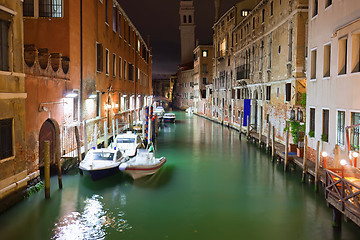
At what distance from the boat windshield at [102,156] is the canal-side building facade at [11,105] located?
370cm

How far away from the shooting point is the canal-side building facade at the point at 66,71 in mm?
11508

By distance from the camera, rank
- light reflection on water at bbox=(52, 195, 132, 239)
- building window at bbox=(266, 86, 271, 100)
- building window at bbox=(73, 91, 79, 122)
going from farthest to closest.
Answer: building window at bbox=(266, 86, 271, 100) < building window at bbox=(73, 91, 79, 122) < light reflection on water at bbox=(52, 195, 132, 239)

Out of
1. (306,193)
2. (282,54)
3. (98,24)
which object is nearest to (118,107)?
(98,24)

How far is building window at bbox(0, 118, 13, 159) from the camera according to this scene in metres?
9.05

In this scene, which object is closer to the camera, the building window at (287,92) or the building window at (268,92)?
the building window at (287,92)

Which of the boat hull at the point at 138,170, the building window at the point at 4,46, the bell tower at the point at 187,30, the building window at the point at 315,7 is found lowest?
the boat hull at the point at 138,170

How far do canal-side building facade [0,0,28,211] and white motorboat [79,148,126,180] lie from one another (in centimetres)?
294

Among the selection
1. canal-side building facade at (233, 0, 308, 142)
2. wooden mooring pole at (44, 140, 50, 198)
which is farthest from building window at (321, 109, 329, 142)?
wooden mooring pole at (44, 140, 50, 198)

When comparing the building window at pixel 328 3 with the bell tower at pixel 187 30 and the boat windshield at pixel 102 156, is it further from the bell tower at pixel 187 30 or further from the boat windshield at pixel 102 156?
the bell tower at pixel 187 30

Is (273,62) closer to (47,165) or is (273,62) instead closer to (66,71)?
(66,71)

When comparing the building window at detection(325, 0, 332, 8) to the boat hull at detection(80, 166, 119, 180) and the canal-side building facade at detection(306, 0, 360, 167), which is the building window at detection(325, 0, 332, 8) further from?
the boat hull at detection(80, 166, 119, 180)

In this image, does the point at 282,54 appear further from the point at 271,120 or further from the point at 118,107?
the point at 118,107

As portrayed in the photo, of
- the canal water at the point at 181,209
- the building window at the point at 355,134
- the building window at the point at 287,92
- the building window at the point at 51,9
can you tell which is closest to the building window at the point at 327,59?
the building window at the point at 355,134

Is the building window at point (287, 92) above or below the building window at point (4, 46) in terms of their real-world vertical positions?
below
